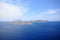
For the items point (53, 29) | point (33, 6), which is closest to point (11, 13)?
point (33, 6)

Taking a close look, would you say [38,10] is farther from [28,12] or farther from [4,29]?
[4,29]

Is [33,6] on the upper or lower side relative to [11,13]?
upper

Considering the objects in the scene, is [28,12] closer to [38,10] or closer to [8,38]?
Answer: [38,10]

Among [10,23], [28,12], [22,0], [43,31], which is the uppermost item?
[22,0]

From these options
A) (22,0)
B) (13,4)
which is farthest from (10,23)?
(22,0)

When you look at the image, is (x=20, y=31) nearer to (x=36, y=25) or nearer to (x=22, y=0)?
(x=36, y=25)

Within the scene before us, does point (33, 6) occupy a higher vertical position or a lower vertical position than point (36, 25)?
higher
